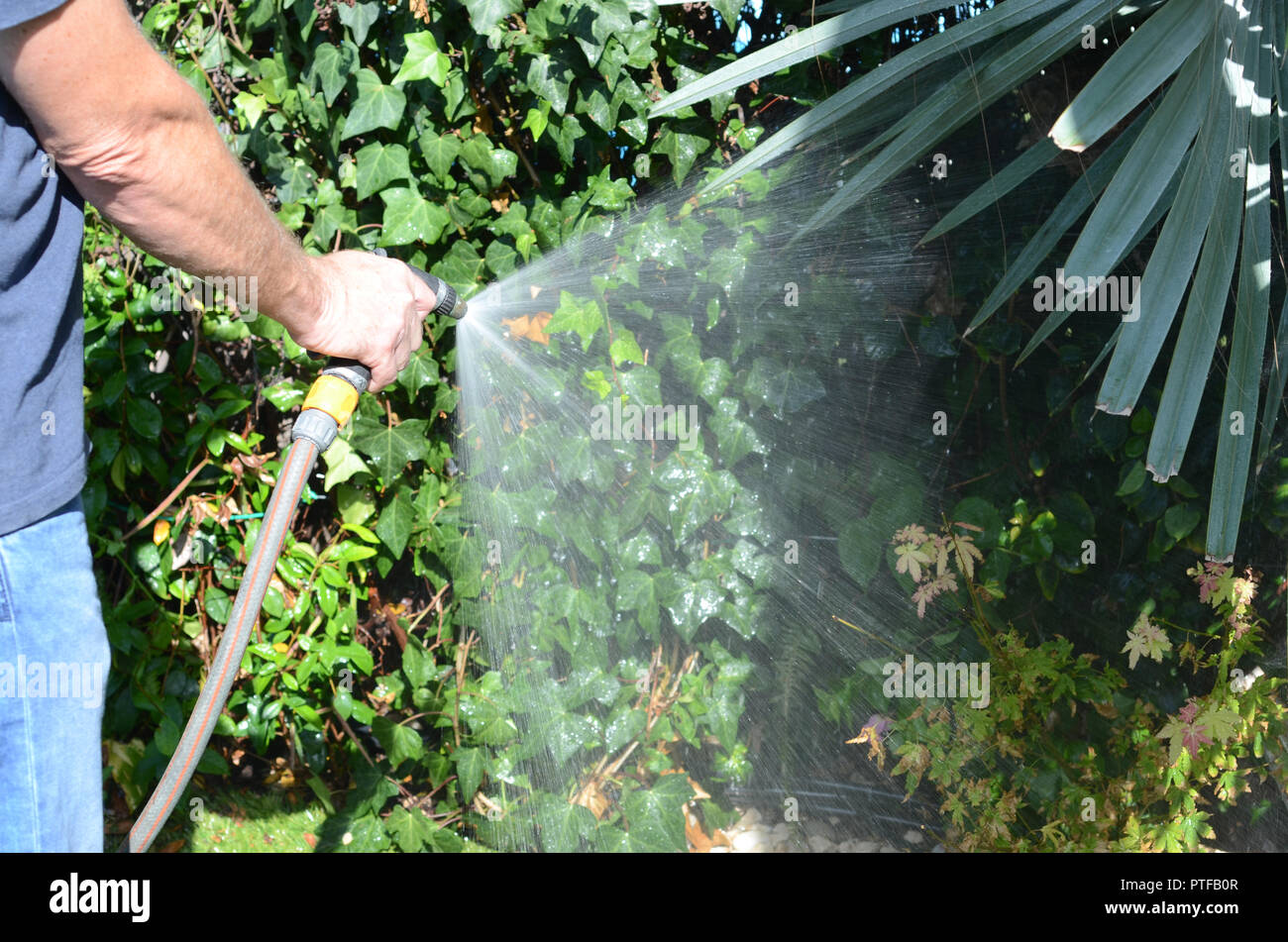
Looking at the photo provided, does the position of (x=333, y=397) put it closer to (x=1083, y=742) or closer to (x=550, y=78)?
(x=550, y=78)

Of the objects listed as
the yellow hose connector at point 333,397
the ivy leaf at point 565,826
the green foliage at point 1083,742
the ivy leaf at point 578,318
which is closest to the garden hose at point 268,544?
the yellow hose connector at point 333,397

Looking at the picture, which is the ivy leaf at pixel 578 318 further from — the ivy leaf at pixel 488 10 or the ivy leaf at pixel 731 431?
the ivy leaf at pixel 488 10

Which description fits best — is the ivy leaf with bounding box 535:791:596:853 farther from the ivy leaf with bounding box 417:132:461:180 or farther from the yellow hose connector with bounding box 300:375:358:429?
the ivy leaf with bounding box 417:132:461:180

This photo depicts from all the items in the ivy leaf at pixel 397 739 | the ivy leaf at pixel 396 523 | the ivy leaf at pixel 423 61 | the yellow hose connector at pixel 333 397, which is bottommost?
the ivy leaf at pixel 397 739

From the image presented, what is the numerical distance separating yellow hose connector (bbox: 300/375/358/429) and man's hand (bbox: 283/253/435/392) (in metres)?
0.06

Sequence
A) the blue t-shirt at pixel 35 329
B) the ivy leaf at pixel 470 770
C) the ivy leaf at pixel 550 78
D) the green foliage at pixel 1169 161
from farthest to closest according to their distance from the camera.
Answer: the ivy leaf at pixel 470 770 < the ivy leaf at pixel 550 78 < the green foliage at pixel 1169 161 < the blue t-shirt at pixel 35 329

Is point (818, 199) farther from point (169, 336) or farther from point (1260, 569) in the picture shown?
point (169, 336)

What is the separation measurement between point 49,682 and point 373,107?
155 centimetres

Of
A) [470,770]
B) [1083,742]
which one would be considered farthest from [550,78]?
[1083,742]

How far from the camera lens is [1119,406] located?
1.79 m

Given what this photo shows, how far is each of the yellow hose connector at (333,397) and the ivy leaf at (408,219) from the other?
86cm

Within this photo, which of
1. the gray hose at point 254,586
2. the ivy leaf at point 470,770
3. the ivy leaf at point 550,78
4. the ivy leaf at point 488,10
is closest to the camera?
Result: the gray hose at point 254,586

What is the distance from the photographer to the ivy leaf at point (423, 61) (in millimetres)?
2346
